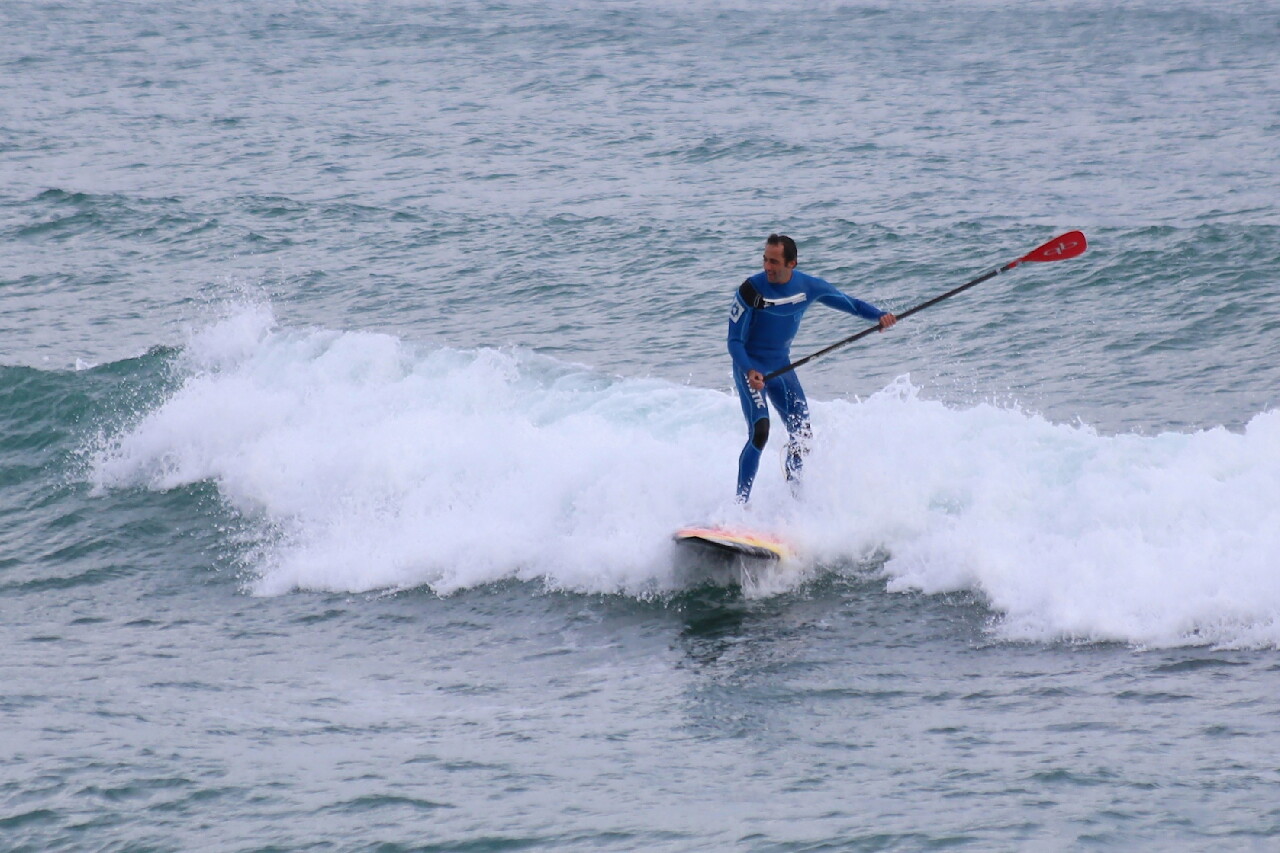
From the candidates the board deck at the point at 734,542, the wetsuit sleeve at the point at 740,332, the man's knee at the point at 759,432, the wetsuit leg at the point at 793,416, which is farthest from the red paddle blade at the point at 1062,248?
the board deck at the point at 734,542

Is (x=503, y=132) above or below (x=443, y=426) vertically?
above

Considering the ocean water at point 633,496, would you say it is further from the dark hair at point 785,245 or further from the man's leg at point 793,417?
the dark hair at point 785,245

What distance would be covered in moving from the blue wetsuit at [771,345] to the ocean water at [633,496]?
33cm

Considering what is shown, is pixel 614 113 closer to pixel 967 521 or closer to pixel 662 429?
pixel 662 429

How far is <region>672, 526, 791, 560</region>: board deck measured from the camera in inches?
366

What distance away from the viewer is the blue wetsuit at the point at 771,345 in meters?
9.45

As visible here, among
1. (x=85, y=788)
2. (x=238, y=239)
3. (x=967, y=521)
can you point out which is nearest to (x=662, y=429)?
(x=967, y=521)

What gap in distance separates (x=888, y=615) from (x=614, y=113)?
66.6 feet

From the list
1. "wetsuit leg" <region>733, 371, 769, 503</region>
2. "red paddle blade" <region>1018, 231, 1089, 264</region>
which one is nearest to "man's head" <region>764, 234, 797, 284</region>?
"wetsuit leg" <region>733, 371, 769, 503</region>

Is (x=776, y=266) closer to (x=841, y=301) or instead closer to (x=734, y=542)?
(x=841, y=301)

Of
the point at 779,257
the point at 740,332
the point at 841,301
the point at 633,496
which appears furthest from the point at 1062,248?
the point at 633,496

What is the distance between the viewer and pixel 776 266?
30.1 ft

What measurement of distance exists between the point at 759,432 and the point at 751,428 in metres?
0.08

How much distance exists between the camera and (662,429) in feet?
39.0
